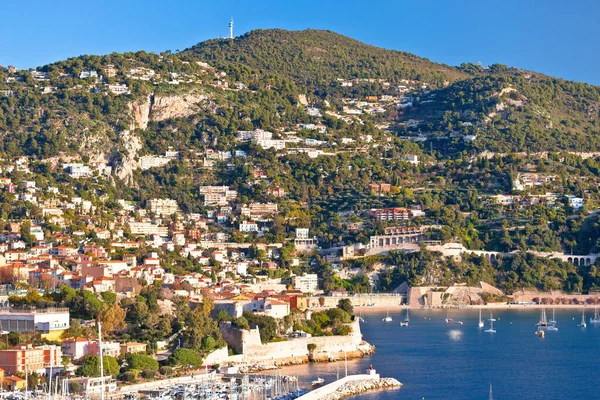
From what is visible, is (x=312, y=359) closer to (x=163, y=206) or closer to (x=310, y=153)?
(x=163, y=206)

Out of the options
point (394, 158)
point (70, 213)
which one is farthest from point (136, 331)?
point (394, 158)

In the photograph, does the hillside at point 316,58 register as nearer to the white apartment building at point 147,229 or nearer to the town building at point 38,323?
the white apartment building at point 147,229

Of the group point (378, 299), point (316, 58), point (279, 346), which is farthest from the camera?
point (316, 58)

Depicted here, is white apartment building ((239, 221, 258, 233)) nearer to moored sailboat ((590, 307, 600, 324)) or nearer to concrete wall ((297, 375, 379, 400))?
moored sailboat ((590, 307, 600, 324))

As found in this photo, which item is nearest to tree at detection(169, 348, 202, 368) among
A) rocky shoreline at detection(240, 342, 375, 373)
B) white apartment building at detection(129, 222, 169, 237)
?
rocky shoreline at detection(240, 342, 375, 373)

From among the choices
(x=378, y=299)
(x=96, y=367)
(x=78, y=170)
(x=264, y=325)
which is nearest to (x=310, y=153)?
(x=78, y=170)

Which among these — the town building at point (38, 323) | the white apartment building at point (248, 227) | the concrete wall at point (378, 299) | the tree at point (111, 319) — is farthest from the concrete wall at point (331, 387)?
the white apartment building at point (248, 227)
